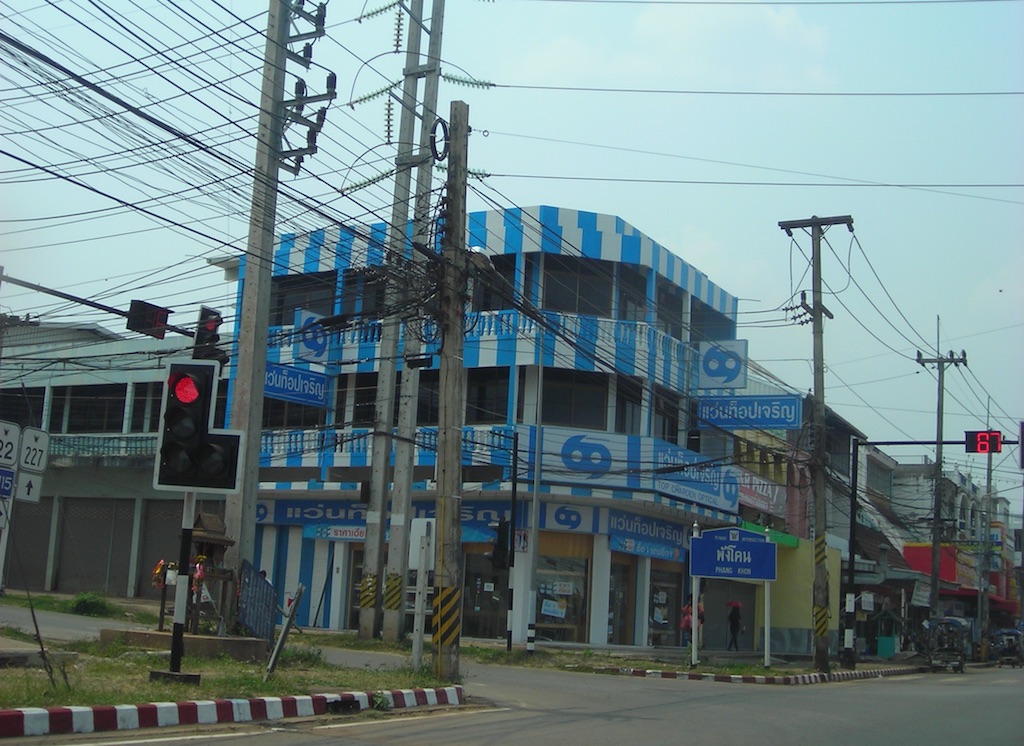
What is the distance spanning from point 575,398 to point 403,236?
12558 millimetres

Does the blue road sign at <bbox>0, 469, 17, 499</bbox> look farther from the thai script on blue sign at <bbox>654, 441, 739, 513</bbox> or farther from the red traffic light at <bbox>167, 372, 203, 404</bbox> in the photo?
the thai script on blue sign at <bbox>654, 441, 739, 513</bbox>

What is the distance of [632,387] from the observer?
3725 centimetres

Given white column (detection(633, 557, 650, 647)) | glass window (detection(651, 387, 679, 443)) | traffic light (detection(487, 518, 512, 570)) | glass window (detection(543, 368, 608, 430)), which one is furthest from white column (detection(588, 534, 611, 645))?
traffic light (detection(487, 518, 512, 570))

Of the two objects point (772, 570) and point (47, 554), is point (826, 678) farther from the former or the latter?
point (47, 554)

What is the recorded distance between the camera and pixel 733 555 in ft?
94.8

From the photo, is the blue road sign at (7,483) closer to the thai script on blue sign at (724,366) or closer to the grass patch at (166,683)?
the grass patch at (166,683)

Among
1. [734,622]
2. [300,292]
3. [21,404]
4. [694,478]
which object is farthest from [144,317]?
[21,404]

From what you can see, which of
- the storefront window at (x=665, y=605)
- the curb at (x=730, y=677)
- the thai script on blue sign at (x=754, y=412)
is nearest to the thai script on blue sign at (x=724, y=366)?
the thai script on blue sign at (x=754, y=412)

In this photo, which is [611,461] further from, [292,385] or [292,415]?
[292,415]

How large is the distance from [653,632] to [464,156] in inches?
983

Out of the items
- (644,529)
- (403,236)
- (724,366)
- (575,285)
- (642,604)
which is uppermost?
(575,285)

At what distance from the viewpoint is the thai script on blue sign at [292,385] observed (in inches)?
1061

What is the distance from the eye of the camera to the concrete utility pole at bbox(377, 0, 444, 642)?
85.8 feet

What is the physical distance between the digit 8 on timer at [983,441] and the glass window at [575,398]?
11521mm
